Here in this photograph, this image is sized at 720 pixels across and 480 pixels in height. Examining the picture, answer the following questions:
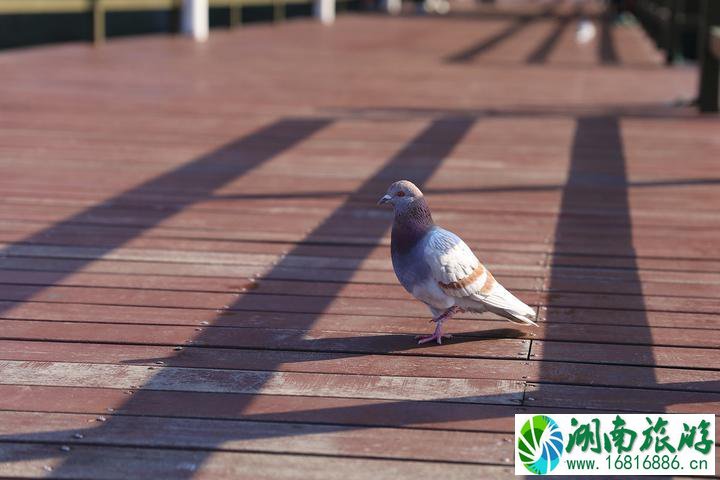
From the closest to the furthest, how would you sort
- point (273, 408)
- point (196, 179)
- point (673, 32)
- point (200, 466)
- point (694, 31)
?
point (200, 466), point (273, 408), point (196, 179), point (673, 32), point (694, 31)

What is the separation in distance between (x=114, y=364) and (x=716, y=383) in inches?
64.4

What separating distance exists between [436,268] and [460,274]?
0.07 meters

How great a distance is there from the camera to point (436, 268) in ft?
11.4

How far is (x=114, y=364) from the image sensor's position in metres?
3.39

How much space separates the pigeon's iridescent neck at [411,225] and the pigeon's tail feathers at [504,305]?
255mm

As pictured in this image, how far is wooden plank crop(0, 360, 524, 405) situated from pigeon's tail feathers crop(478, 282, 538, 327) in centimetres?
33

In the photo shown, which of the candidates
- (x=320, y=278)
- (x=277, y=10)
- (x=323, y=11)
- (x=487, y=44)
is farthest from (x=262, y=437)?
(x=323, y=11)

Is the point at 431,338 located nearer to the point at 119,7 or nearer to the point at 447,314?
the point at 447,314

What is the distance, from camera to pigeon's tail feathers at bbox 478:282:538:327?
3545 millimetres

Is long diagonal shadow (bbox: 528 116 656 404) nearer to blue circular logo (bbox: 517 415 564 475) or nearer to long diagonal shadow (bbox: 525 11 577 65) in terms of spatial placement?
blue circular logo (bbox: 517 415 564 475)

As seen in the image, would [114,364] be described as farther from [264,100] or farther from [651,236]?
[264,100]

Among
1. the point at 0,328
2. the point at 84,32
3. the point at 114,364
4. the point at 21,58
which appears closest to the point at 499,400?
the point at 114,364

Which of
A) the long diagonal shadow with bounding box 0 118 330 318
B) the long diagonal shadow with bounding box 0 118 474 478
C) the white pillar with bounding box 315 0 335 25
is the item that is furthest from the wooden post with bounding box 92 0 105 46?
the white pillar with bounding box 315 0 335 25

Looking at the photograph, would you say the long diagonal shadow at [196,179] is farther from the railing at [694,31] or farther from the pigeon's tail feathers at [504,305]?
the railing at [694,31]
